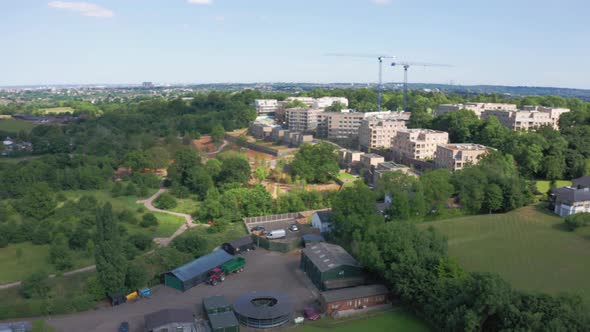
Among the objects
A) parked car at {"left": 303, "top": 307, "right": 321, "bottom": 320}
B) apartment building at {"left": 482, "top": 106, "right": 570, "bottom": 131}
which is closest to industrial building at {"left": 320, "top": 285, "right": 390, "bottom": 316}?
parked car at {"left": 303, "top": 307, "right": 321, "bottom": 320}

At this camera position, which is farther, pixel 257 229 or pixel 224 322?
pixel 257 229

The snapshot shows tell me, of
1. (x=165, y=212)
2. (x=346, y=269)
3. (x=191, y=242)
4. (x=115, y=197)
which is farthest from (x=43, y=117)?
(x=346, y=269)

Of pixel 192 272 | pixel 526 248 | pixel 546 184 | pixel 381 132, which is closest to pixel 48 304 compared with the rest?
pixel 192 272

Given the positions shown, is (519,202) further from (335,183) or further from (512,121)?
(512,121)

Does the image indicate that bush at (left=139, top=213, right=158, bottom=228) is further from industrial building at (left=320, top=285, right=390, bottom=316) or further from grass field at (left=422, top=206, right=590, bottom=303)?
grass field at (left=422, top=206, right=590, bottom=303)

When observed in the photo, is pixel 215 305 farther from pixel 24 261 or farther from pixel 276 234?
pixel 24 261

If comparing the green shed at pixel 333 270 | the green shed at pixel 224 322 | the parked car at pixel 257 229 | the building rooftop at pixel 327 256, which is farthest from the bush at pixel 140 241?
the green shed at pixel 224 322
